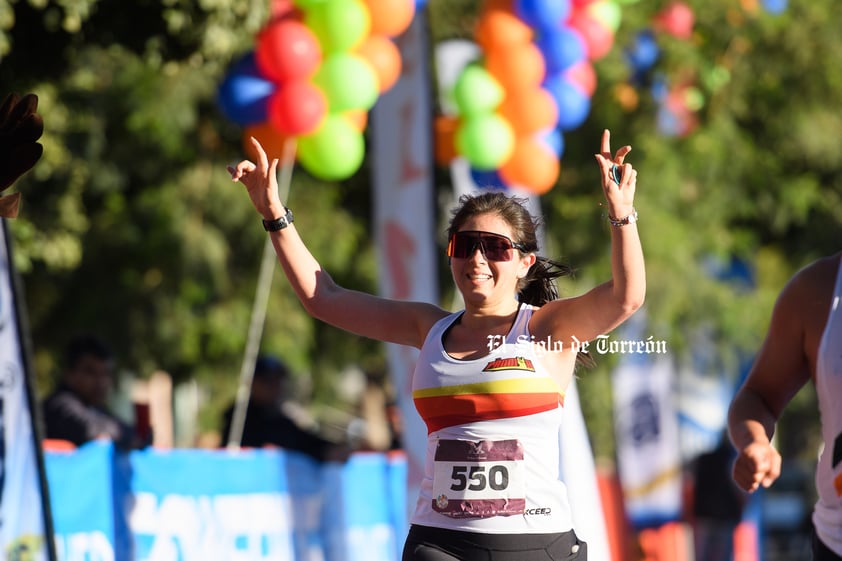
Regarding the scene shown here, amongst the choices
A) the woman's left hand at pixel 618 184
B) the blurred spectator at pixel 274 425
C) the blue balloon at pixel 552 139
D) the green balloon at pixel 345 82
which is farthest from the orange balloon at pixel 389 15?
the woman's left hand at pixel 618 184

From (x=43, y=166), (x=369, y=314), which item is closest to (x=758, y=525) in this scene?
(x=43, y=166)

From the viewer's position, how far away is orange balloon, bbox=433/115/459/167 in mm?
9773

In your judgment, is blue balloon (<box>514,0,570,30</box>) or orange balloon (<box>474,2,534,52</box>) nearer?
blue balloon (<box>514,0,570,30</box>)

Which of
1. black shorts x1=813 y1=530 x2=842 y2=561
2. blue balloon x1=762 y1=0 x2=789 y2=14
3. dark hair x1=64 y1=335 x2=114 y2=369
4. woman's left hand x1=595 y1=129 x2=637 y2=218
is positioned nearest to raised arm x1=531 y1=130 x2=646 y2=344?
woman's left hand x1=595 y1=129 x2=637 y2=218

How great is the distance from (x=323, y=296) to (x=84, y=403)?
348 centimetres

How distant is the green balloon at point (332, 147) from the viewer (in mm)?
8633

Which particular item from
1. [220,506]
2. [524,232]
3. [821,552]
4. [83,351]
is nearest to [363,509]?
Answer: [220,506]

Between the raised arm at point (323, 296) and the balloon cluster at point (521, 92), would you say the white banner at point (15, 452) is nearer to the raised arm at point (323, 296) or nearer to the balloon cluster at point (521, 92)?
the raised arm at point (323, 296)

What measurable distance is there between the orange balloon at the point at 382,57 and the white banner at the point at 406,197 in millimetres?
198

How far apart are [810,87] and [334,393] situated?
21.2ft

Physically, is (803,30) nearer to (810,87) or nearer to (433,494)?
(810,87)

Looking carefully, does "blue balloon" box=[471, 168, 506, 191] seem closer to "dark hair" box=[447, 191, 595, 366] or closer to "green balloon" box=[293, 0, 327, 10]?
"green balloon" box=[293, 0, 327, 10]

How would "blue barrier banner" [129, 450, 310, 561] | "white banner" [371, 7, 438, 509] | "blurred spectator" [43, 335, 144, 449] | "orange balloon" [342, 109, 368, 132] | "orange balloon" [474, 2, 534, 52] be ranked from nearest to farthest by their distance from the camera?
"blue barrier banner" [129, 450, 310, 561] → "blurred spectator" [43, 335, 144, 449] → "orange balloon" [342, 109, 368, 132] → "white banner" [371, 7, 438, 509] → "orange balloon" [474, 2, 534, 52]

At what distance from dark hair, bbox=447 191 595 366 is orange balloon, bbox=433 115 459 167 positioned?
535 cm
